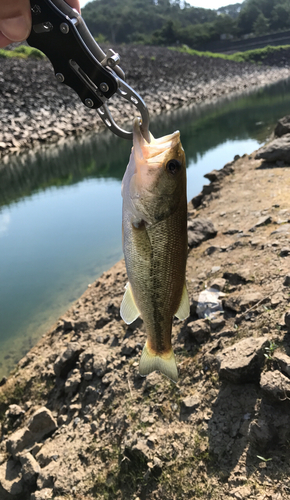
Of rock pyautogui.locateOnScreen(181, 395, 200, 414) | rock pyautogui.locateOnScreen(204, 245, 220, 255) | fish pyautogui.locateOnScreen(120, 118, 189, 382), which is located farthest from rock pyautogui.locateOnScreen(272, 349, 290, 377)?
rock pyautogui.locateOnScreen(204, 245, 220, 255)

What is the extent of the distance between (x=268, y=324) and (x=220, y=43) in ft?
298

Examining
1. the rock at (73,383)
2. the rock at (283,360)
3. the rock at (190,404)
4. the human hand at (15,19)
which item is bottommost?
the rock at (73,383)

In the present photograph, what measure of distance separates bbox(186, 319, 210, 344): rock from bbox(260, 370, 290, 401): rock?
1.04 meters

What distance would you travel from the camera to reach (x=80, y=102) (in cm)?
2822

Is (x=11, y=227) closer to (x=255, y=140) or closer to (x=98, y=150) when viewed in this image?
(x=98, y=150)

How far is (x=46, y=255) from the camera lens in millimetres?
9984

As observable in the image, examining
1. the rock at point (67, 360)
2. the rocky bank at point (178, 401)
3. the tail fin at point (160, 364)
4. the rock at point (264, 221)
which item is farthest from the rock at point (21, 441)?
the rock at point (264, 221)

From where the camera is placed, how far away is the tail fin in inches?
102

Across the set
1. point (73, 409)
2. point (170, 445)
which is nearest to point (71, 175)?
point (73, 409)

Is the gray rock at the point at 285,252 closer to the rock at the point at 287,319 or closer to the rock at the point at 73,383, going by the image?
the rock at the point at 287,319

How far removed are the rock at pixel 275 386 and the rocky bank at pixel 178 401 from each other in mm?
10

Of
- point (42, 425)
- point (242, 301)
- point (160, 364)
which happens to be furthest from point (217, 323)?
point (42, 425)

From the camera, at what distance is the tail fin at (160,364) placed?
8.48 feet

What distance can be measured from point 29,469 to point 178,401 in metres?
1.78
